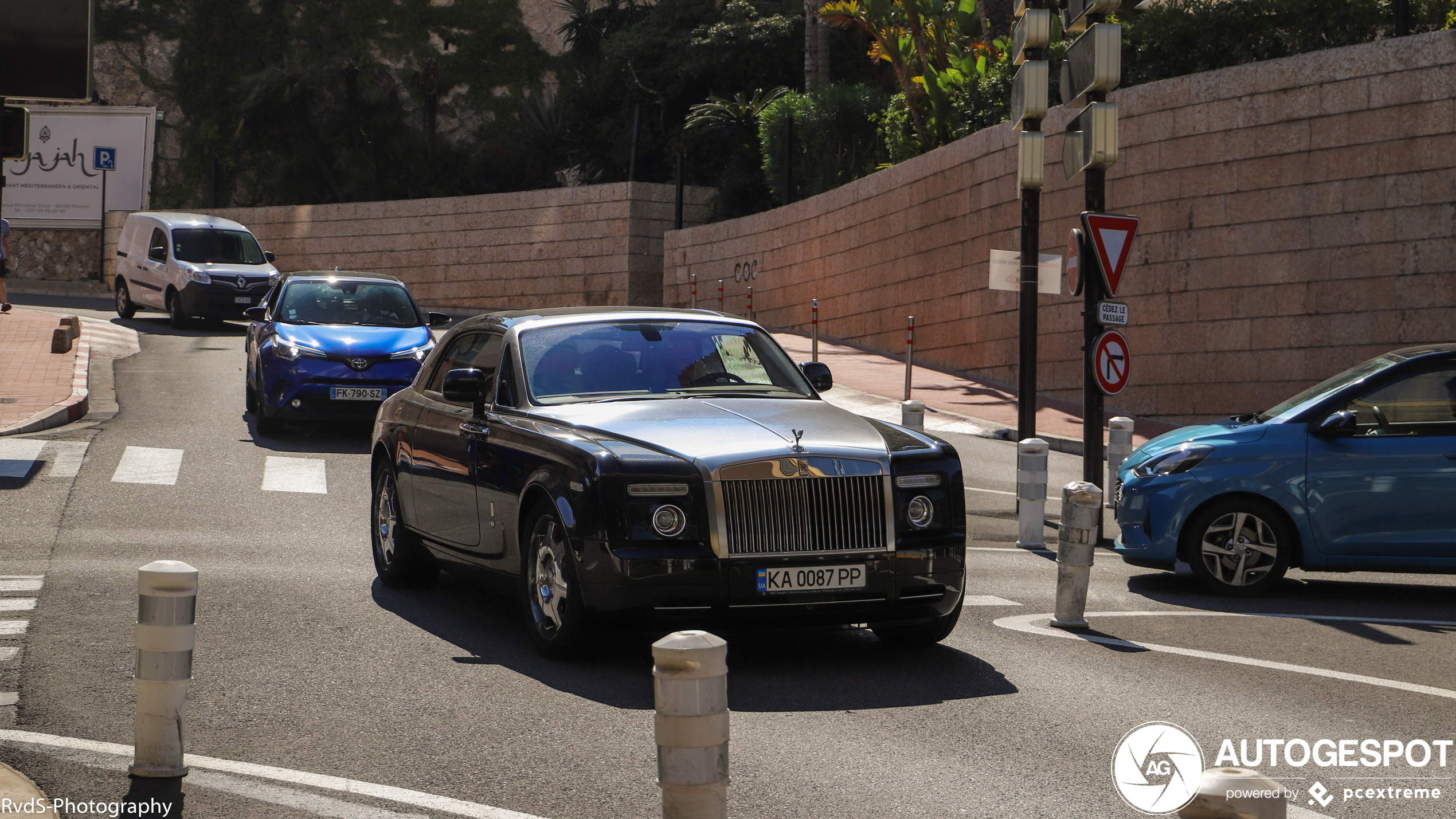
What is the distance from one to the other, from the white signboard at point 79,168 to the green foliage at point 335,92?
530 cm

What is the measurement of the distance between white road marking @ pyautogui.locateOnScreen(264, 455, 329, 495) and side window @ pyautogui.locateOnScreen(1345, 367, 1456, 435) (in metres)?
7.92

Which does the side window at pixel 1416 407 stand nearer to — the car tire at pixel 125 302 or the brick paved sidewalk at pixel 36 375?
the brick paved sidewalk at pixel 36 375

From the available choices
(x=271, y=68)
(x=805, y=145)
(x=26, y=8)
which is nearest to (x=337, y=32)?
(x=271, y=68)

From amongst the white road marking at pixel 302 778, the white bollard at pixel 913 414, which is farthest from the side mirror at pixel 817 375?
the white bollard at pixel 913 414

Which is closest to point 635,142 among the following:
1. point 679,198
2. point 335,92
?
point 679,198

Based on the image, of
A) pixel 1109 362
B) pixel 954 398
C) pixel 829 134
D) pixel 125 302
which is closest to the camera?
pixel 1109 362

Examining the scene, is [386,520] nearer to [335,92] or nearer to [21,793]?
[21,793]

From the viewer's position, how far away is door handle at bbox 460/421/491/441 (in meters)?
7.95

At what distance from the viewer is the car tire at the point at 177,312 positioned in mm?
29203

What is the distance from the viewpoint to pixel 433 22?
63.5 metres

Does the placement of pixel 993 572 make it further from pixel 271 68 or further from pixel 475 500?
pixel 271 68

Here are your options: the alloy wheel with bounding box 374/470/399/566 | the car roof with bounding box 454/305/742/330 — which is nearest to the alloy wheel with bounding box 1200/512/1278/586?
the car roof with bounding box 454/305/742/330

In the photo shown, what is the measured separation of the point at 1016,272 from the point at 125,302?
2172cm

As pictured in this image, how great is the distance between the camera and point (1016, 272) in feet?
50.5
